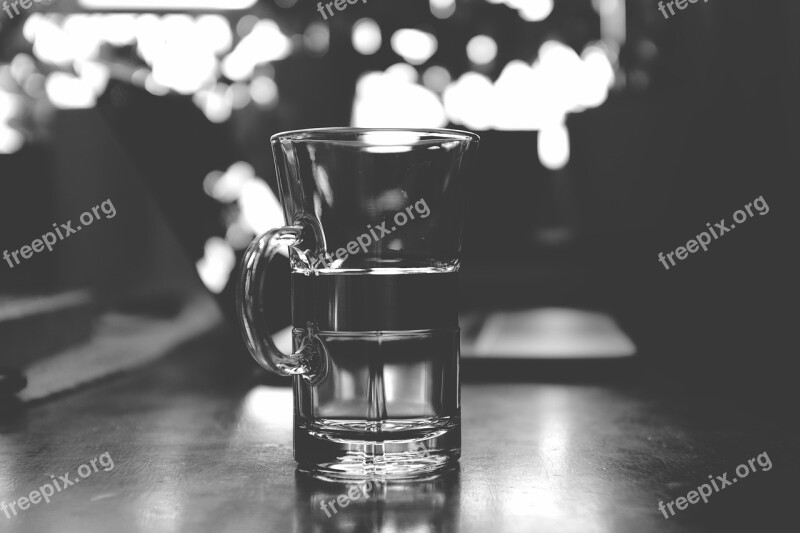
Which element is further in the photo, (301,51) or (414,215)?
(301,51)

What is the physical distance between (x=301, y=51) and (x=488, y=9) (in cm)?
80

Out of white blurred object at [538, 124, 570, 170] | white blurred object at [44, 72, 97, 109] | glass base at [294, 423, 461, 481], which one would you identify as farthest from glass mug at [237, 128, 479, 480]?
white blurred object at [538, 124, 570, 170]

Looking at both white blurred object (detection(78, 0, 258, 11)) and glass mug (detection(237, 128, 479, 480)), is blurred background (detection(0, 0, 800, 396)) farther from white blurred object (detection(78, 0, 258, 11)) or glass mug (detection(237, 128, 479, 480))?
glass mug (detection(237, 128, 479, 480))

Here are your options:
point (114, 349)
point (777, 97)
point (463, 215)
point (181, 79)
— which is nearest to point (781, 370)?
point (463, 215)

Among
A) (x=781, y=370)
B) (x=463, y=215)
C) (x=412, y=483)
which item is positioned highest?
(x=463, y=215)

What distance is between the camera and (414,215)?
0.54 m

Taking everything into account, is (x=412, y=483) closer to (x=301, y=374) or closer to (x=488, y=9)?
(x=301, y=374)

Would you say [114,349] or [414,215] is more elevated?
[414,215]

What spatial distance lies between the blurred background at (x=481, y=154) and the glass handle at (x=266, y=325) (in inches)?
18.5

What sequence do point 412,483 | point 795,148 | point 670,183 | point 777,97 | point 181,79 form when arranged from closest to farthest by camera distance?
point 412,483
point 795,148
point 777,97
point 670,183
point 181,79

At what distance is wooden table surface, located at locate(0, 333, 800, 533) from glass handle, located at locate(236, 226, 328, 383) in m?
0.07

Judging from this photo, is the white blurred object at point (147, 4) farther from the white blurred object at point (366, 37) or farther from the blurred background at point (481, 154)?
the white blurred object at point (366, 37)

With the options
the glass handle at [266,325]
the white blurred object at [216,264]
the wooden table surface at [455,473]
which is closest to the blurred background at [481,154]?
the white blurred object at [216,264]

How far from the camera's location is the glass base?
0.54m
